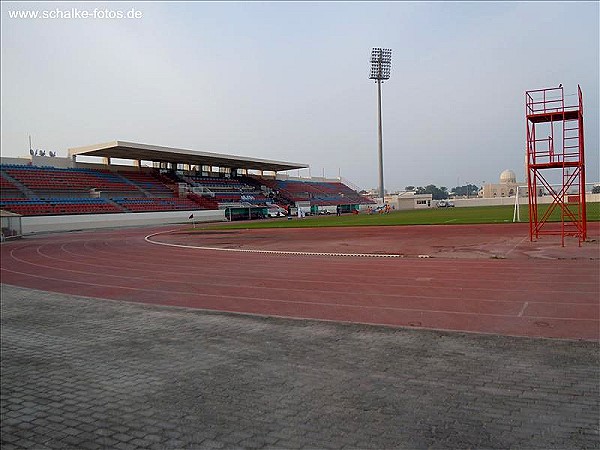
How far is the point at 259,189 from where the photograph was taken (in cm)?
7438

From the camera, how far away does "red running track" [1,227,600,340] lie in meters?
7.22

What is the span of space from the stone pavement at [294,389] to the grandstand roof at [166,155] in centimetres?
4679

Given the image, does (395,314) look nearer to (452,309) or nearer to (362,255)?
(452,309)

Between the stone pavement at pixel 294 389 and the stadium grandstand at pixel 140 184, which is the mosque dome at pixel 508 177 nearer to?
the stadium grandstand at pixel 140 184

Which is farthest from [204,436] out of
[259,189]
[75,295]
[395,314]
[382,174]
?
[382,174]

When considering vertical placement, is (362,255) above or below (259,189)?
below

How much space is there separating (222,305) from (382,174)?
79.5 m

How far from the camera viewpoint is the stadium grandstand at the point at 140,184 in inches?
1745

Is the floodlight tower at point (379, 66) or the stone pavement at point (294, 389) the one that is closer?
the stone pavement at point (294, 389)

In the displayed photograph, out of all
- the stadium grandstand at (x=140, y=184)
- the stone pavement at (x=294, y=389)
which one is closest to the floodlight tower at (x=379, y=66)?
the stadium grandstand at (x=140, y=184)

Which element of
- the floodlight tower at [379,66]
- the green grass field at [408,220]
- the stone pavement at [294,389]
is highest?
the floodlight tower at [379,66]

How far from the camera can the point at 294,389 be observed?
4551mm

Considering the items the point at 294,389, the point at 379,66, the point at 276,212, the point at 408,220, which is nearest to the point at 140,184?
the point at 276,212

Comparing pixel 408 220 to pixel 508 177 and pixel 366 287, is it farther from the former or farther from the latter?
pixel 508 177
